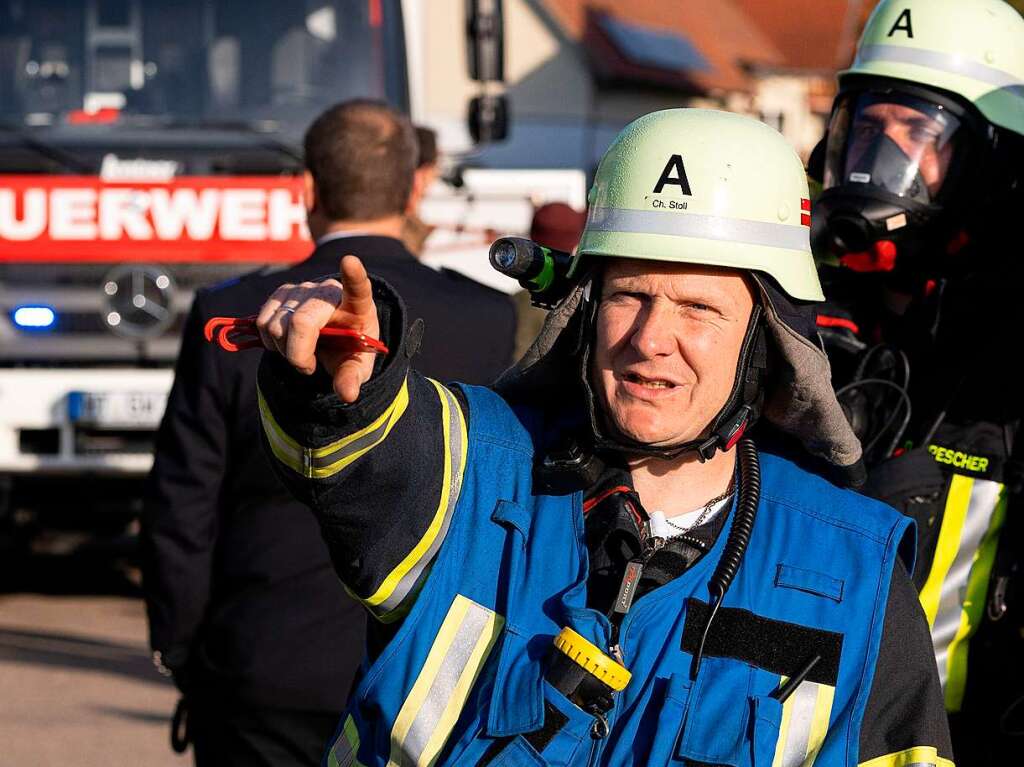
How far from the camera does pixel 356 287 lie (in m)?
2.13

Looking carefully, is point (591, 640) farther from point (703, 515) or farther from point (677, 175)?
point (677, 175)

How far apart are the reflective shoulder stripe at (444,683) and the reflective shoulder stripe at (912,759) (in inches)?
22.9

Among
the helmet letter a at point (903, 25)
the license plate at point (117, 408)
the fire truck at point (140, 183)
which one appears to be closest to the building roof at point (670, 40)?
the fire truck at point (140, 183)

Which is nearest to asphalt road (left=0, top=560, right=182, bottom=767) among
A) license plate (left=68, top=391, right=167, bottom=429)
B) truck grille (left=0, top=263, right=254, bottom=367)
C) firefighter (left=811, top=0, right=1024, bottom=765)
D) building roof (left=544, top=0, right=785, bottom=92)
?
license plate (left=68, top=391, right=167, bottom=429)

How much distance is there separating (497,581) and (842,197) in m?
1.54

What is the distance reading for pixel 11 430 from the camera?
7.81 m

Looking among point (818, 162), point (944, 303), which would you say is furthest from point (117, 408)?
point (944, 303)

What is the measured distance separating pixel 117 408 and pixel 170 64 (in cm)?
161

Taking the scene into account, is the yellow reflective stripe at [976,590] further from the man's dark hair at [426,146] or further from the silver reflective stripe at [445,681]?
the man's dark hair at [426,146]

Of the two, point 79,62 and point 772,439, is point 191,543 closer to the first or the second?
point 772,439

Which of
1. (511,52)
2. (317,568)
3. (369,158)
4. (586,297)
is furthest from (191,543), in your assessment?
(511,52)

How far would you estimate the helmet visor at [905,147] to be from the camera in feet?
11.7

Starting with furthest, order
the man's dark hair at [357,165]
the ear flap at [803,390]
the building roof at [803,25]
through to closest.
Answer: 1. the building roof at [803,25]
2. the man's dark hair at [357,165]
3. the ear flap at [803,390]

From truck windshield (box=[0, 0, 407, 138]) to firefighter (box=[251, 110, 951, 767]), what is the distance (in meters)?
5.28
